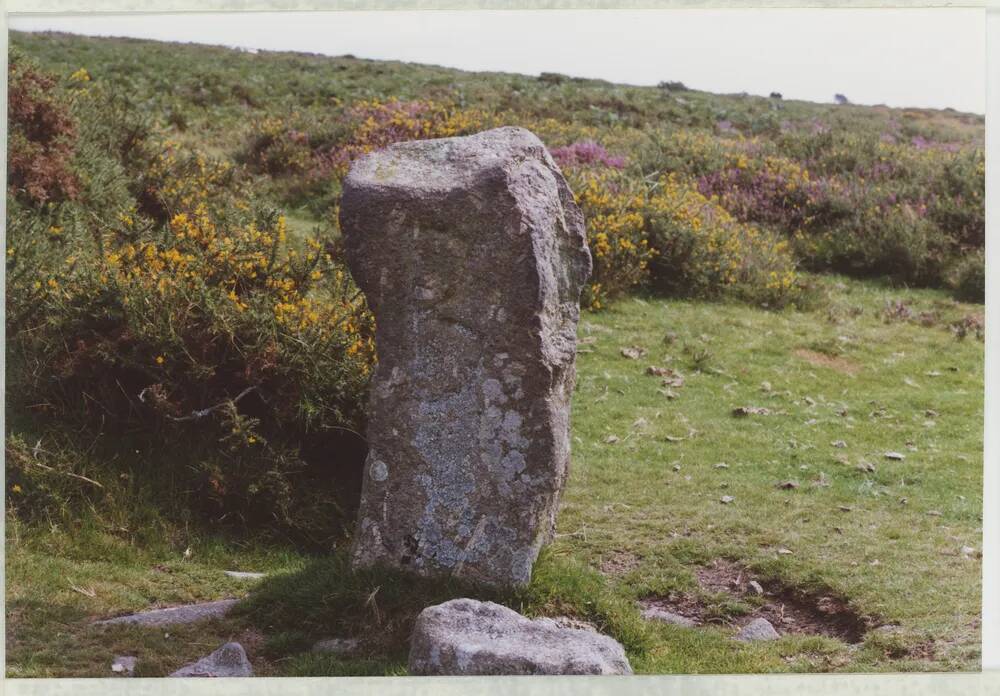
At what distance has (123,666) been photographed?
5.67 metres

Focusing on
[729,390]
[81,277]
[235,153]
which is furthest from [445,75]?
[81,277]

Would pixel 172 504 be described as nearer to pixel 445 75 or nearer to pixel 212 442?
pixel 212 442

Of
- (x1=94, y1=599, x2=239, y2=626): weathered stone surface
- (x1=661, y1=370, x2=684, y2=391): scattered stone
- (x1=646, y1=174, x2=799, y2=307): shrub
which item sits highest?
(x1=646, y1=174, x2=799, y2=307): shrub

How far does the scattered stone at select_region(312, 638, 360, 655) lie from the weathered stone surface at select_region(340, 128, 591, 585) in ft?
1.62

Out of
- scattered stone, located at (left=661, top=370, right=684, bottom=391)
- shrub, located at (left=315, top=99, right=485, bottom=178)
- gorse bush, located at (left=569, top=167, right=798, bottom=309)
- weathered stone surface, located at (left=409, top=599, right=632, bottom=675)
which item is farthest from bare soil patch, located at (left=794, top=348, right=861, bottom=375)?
shrub, located at (left=315, top=99, right=485, bottom=178)

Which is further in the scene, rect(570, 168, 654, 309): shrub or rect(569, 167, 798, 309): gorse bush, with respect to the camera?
rect(569, 167, 798, 309): gorse bush

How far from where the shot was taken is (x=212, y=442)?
293 inches

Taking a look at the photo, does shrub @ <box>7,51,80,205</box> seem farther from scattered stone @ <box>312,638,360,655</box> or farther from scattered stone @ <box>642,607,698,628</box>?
scattered stone @ <box>642,607,698,628</box>

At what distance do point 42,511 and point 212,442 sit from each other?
4.05 feet

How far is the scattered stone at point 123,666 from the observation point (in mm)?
5664

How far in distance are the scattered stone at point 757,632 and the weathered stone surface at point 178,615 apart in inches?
127

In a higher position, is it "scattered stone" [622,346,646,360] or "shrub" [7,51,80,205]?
"shrub" [7,51,80,205]

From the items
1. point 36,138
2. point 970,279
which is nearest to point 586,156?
point 970,279

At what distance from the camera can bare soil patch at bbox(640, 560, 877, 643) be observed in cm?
638
